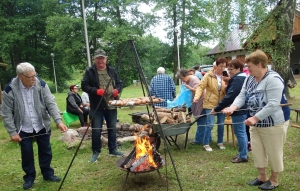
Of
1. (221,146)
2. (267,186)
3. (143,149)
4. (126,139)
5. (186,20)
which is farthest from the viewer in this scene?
(186,20)

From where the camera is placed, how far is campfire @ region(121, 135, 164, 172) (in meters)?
Result: 3.33

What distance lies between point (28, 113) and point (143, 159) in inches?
66.1

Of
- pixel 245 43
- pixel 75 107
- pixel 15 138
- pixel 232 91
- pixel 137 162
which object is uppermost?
pixel 245 43

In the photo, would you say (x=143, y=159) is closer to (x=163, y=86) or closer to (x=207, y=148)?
(x=207, y=148)

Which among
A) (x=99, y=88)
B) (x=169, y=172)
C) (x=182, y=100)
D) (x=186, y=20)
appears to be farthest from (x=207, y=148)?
(x=186, y=20)

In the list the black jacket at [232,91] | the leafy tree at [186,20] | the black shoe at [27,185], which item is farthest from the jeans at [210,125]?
the leafy tree at [186,20]

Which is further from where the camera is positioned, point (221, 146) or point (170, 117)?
point (221, 146)

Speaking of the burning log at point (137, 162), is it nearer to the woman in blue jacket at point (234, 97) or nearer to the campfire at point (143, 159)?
the campfire at point (143, 159)

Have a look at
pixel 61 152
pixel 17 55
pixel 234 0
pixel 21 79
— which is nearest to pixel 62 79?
pixel 17 55

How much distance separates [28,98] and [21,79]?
0.91ft

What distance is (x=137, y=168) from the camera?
10.9ft

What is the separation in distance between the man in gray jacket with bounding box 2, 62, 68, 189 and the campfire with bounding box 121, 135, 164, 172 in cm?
103

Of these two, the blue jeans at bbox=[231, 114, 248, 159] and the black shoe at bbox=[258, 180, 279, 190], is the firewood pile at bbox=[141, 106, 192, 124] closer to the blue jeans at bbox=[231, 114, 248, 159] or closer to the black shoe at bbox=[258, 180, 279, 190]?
the blue jeans at bbox=[231, 114, 248, 159]

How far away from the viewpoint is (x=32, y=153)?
3.65 metres
